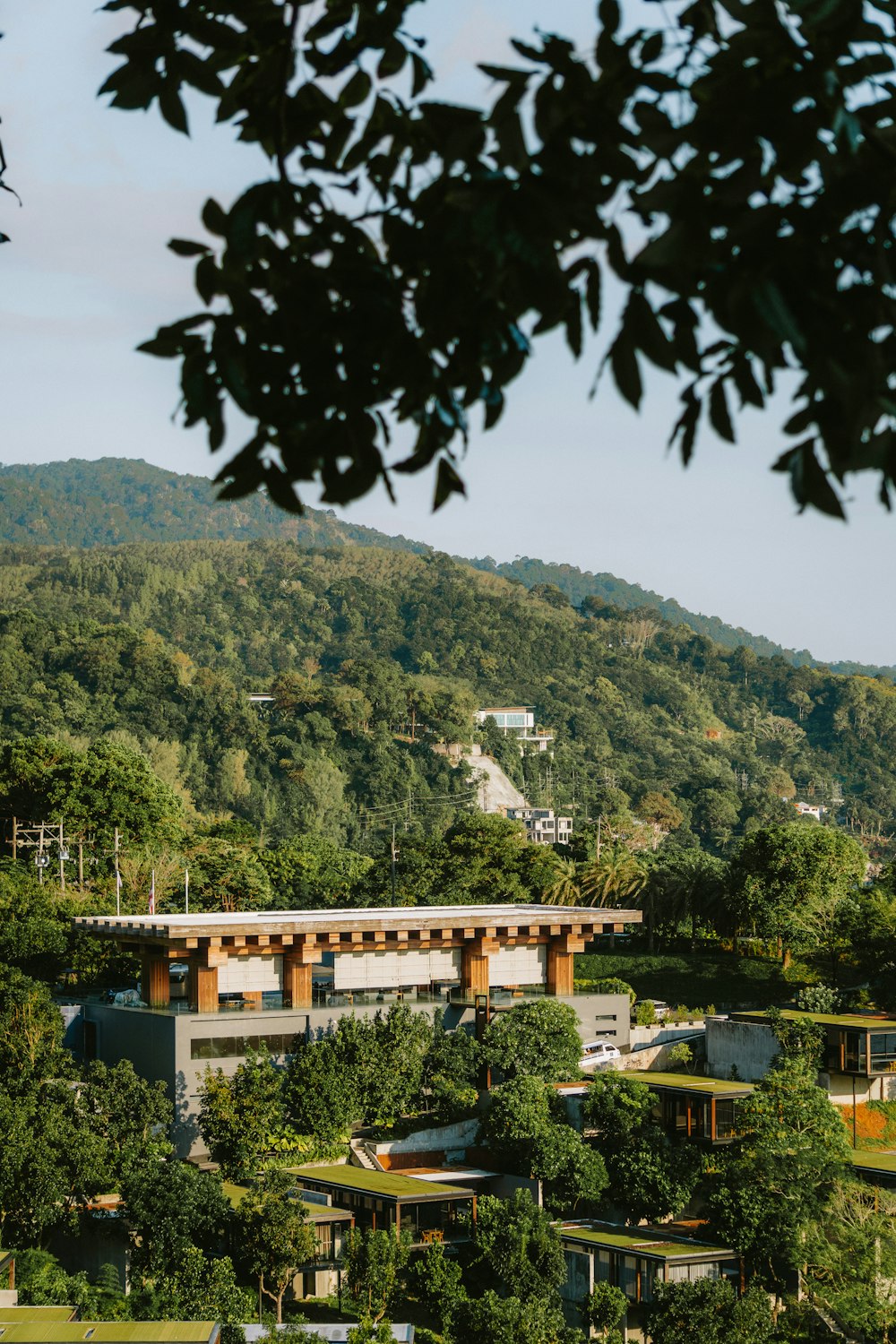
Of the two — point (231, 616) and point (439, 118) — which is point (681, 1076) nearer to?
point (439, 118)

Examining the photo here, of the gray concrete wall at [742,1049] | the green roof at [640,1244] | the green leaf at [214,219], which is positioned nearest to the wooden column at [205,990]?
the green roof at [640,1244]

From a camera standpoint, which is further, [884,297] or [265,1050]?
[265,1050]

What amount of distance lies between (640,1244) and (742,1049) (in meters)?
6.72

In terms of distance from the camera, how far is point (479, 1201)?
19672 mm

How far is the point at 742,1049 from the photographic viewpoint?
83.5ft

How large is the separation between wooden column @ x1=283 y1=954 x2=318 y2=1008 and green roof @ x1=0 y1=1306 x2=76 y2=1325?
1086 centimetres

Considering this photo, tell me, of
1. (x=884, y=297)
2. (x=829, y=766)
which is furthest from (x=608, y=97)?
(x=829, y=766)

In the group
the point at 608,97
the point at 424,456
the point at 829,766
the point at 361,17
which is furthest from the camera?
the point at 829,766

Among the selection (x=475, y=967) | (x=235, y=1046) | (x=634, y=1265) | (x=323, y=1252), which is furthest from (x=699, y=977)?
(x=323, y=1252)

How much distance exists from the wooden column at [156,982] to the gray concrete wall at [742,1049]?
9108 millimetres

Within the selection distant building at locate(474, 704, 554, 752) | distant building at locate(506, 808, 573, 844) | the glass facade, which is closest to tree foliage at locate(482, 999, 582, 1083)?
the glass facade

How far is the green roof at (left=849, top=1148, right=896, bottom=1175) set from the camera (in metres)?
20.2

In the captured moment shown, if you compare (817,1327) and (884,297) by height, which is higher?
(884,297)

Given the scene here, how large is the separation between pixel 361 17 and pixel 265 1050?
74.5ft
